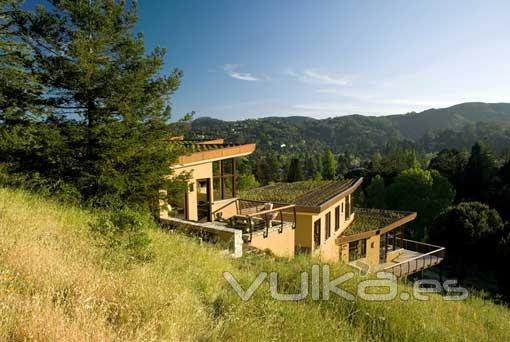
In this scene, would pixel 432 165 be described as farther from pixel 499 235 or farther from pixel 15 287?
pixel 15 287

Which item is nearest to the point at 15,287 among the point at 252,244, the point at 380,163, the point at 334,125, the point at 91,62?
the point at 91,62

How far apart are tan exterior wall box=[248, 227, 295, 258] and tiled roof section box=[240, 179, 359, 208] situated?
2.15 m

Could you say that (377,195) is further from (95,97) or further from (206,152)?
(95,97)

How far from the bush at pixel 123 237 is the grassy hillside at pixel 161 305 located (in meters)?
0.15

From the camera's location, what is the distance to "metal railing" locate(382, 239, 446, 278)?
48.0 feet

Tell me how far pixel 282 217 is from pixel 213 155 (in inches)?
128

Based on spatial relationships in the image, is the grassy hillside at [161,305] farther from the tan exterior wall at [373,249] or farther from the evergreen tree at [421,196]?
the evergreen tree at [421,196]

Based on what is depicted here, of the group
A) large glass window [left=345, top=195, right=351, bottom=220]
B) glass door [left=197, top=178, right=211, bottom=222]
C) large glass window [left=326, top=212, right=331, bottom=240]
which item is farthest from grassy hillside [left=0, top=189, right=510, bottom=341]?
large glass window [left=345, top=195, right=351, bottom=220]

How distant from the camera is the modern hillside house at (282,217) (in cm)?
943

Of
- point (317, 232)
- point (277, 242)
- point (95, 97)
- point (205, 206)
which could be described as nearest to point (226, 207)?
point (205, 206)

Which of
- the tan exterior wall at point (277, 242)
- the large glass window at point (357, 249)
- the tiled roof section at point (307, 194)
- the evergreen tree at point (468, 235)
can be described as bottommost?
the evergreen tree at point (468, 235)

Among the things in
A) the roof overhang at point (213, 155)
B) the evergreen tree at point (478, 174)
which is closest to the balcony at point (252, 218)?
the roof overhang at point (213, 155)

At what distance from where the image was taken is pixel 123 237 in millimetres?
4531

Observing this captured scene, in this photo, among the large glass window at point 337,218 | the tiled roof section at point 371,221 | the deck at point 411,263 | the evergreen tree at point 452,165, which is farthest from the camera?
the evergreen tree at point 452,165
